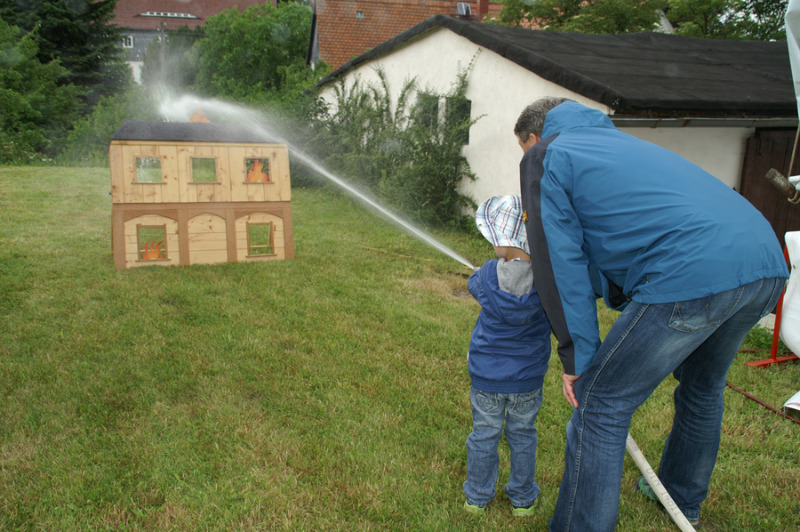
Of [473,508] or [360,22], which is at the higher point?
[360,22]

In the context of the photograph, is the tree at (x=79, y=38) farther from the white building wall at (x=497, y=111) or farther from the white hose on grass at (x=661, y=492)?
the white hose on grass at (x=661, y=492)

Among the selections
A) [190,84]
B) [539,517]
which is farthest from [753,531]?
[190,84]

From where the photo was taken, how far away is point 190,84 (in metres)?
44.4

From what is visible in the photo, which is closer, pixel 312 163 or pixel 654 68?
pixel 654 68

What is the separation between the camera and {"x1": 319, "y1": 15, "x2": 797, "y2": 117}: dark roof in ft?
21.3

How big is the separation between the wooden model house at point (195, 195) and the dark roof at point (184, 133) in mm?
11

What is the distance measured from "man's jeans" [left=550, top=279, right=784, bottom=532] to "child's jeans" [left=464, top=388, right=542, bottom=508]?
273mm

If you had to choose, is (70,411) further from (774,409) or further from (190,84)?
(190,84)

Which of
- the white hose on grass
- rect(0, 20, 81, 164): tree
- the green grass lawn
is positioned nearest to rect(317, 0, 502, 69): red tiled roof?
rect(0, 20, 81, 164): tree

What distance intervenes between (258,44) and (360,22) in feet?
29.2

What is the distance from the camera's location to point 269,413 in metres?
3.61

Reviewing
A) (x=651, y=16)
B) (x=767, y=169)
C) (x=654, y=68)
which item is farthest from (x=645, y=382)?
(x=651, y=16)

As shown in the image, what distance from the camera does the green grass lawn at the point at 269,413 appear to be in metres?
2.74

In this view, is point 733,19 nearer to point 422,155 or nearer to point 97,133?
point 422,155
